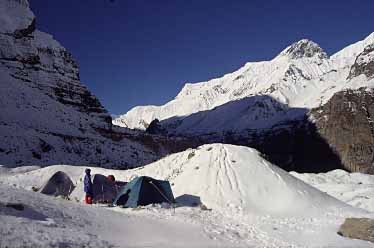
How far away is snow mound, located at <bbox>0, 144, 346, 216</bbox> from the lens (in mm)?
17922

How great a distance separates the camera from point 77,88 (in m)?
84.9

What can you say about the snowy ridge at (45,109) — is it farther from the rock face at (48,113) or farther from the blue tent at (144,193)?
the blue tent at (144,193)

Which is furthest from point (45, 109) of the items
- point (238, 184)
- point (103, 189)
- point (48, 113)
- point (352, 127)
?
point (352, 127)

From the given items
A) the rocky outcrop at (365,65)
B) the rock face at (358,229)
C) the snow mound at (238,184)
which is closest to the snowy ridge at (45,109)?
the snow mound at (238,184)

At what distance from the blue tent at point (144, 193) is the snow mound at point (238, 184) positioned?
120 cm

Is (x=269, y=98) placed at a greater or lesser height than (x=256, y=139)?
greater

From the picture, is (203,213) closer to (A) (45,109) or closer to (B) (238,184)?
(B) (238,184)

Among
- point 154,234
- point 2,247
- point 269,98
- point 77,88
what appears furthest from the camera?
point 269,98

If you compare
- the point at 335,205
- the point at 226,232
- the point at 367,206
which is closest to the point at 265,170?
the point at 335,205

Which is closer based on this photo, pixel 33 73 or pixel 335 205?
pixel 335 205

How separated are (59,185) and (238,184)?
960 centimetres

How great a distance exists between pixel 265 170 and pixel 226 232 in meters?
7.49

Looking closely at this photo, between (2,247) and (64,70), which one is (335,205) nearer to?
(2,247)

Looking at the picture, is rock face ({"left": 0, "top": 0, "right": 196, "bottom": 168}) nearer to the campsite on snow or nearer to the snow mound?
the campsite on snow
